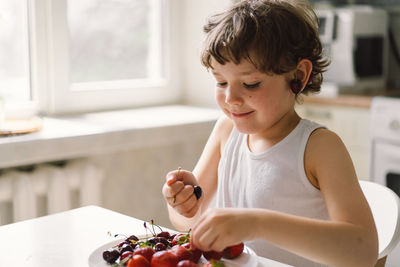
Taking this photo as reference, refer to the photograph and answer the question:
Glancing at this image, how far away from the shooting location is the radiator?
6.08 feet

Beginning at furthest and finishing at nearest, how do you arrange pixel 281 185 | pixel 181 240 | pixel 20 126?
1. pixel 20 126
2. pixel 281 185
3. pixel 181 240

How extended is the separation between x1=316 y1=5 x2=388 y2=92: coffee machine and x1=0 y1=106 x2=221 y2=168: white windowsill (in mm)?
905

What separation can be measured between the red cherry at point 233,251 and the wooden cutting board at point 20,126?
1136mm

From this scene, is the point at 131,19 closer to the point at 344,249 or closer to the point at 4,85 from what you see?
the point at 4,85

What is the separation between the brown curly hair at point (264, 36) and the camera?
1059 mm

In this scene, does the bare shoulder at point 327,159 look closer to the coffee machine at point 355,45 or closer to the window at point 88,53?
the window at point 88,53

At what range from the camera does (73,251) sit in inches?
41.1

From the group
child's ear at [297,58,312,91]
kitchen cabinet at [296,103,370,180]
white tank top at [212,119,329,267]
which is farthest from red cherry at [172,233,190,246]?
kitchen cabinet at [296,103,370,180]

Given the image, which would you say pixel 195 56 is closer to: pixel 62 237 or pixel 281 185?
pixel 281 185

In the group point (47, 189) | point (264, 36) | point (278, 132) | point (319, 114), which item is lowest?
point (47, 189)

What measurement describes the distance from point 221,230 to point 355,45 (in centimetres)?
242

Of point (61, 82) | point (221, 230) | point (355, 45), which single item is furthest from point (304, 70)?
point (355, 45)

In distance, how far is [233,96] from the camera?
1066 mm

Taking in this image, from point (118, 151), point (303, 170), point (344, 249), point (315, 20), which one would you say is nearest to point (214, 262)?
point (344, 249)
